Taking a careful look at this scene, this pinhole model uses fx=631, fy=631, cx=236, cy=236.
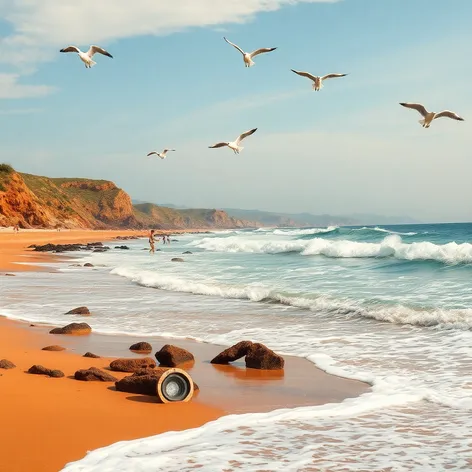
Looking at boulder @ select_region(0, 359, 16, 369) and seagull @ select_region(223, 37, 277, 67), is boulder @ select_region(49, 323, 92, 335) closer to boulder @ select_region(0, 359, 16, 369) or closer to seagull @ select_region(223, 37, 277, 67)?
boulder @ select_region(0, 359, 16, 369)

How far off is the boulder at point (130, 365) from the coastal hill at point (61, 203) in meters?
72.8

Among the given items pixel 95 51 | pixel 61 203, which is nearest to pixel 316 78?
pixel 95 51

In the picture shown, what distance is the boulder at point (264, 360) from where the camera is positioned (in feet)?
28.4

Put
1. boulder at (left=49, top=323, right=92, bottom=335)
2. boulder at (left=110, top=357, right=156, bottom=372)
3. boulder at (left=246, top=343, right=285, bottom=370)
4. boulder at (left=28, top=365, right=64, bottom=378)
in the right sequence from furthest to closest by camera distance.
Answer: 1. boulder at (left=49, top=323, right=92, bottom=335)
2. boulder at (left=246, top=343, right=285, bottom=370)
3. boulder at (left=110, top=357, right=156, bottom=372)
4. boulder at (left=28, top=365, right=64, bottom=378)

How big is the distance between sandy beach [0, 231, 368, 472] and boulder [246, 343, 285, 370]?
0.46 ft

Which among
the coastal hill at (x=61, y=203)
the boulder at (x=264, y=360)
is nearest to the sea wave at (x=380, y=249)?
the boulder at (x=264, y=360)

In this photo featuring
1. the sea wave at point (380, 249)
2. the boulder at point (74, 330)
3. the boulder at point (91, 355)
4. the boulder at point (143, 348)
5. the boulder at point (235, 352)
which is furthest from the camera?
the sea wave at point (380, 249)

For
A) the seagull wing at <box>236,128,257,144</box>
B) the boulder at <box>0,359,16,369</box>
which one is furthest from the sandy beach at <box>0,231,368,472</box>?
the seagull wing at <box>236,128,257,144</box>

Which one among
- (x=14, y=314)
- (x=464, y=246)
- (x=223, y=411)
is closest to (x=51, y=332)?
(x=14, y=314)

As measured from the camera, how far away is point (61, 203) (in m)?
113

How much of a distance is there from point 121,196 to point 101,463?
509ft

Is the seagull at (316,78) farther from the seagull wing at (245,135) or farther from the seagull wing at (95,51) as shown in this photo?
the seagull wing at (95,51)

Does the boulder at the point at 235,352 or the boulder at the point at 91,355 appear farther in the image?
the boulder at the point at 91,355

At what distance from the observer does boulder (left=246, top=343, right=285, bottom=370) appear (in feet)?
28.4
